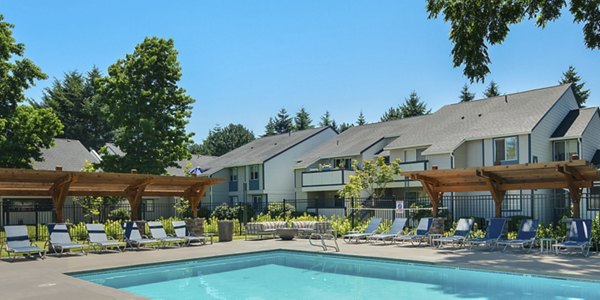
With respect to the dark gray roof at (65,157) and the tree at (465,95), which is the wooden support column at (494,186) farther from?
the tree at (465,95)

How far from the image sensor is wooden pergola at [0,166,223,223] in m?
16.7

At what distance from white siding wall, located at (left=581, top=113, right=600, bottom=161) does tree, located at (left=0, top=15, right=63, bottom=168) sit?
94.9 feet

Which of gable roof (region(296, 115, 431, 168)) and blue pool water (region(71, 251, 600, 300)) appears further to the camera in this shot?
gable roof (region(296, 115, 431, 168))

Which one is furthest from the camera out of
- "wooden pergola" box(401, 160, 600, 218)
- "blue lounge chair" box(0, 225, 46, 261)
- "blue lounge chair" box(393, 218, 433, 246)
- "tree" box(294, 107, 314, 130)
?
"tree" box(294, 107, 314, 130)

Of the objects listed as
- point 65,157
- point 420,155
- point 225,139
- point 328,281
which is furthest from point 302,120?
point 328,281

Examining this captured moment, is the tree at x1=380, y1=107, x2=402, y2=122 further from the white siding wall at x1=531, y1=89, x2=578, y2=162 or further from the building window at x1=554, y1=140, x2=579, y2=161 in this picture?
the building window at x1=554, y1=140, x2=579, y2=161

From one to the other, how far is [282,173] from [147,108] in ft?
45.3

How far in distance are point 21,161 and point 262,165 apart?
1784cm

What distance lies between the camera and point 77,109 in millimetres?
54906

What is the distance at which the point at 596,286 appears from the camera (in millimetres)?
10656

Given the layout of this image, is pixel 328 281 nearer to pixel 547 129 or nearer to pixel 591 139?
pixel 547 129

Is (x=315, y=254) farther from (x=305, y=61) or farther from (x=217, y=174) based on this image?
(x=217, y=174)

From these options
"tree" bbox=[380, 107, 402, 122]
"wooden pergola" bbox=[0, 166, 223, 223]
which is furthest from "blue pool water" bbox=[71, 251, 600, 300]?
"tree" bbox=[380, 107, 402, 122]

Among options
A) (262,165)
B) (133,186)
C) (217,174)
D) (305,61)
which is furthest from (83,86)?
(133,186)
